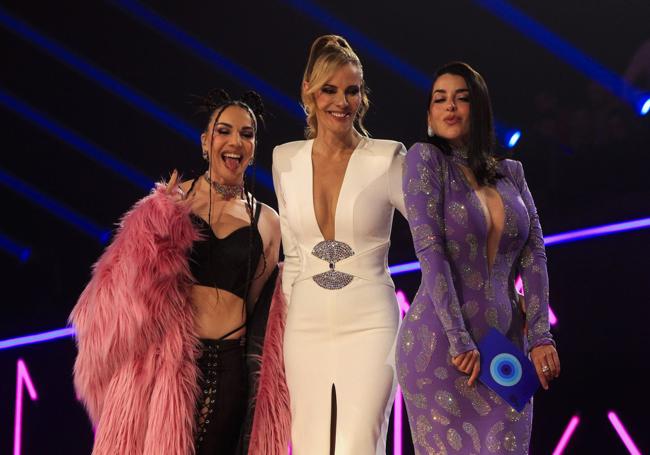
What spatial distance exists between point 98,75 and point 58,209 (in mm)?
706

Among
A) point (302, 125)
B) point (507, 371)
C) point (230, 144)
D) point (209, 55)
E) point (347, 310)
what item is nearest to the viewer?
point (507, 371)

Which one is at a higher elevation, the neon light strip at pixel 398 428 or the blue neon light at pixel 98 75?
the blue neon light at pixel 98 75

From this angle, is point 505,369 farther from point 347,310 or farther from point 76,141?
point 76,141

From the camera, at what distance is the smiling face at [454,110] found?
7.92ft

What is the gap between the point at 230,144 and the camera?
313 cm

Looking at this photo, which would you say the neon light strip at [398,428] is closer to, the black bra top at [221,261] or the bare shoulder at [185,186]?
the black bra top at [221,261]

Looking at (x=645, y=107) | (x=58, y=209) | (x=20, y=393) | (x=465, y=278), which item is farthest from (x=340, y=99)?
(x=20, y=393)

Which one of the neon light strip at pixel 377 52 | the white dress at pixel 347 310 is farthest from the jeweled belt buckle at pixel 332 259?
the neon light strip at pixel 377 52

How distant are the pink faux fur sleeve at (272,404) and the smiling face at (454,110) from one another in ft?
2.96

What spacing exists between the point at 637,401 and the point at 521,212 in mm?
1930

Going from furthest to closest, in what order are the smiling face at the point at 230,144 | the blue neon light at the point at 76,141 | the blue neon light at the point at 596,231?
the blue neon light at the point at 76,141 < the blue neon light at the point at 596,231 < the smiling face at the point at 230,144

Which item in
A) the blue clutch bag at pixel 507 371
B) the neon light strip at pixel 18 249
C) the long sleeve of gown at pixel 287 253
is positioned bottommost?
the blue clutch bag at pixel 507 371

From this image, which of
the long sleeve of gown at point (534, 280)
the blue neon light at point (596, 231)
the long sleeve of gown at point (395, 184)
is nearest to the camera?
the long sleeve of gown at point (534, 280)

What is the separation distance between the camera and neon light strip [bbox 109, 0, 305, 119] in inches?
173
